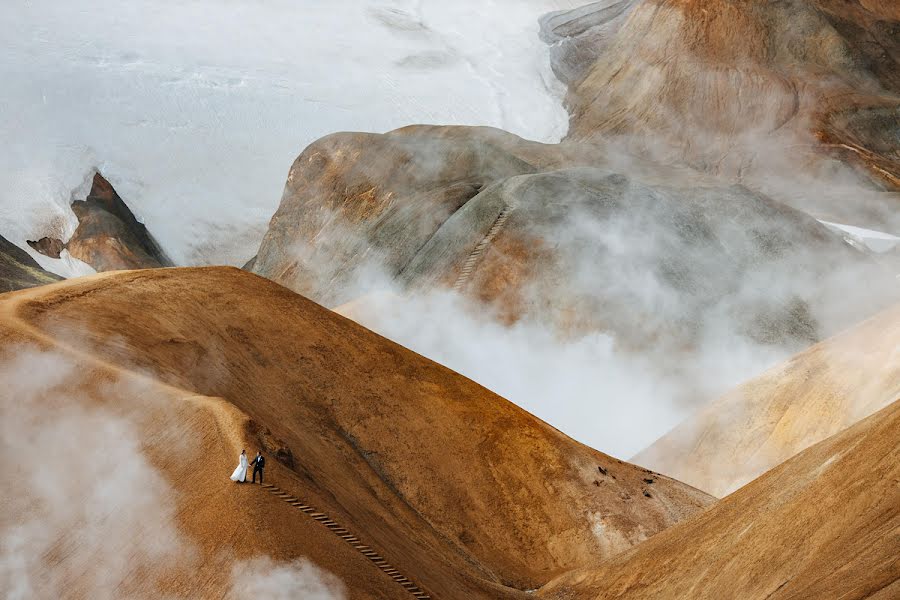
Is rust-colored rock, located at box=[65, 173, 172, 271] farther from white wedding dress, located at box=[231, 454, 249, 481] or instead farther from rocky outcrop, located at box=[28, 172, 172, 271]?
white wedding dress, located at box=[231, 454, 249, 481]

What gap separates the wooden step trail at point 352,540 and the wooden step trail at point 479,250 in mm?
19005

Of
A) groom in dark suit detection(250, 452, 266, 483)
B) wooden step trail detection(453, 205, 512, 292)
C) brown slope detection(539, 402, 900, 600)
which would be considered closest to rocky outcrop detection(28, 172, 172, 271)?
wooden step trail detection(453, 205, 512, 292)

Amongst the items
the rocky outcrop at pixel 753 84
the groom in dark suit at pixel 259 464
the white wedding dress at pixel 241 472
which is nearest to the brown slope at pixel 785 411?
the groom in dark suit at pixel 259 464

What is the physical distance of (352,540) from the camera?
16094 millimetres

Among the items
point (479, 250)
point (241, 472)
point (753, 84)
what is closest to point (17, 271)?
point (479, 250)

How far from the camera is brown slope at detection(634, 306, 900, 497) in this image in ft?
78.3

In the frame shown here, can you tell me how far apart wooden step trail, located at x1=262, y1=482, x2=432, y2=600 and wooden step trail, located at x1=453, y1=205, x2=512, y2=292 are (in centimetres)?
1900

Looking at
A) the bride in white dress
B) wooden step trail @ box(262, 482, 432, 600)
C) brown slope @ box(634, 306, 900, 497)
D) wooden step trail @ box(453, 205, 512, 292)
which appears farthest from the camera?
wooden step trail @ box(453, 205, 512, 292)

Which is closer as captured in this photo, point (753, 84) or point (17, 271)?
point (17, 271)

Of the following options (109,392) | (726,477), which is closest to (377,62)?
(726,477)

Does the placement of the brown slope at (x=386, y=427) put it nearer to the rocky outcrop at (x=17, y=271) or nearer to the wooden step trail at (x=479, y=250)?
the wooden step trail at (x=479, y=250)

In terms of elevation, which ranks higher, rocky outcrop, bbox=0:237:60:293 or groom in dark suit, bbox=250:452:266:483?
groom in dark suit, bbox=250:452:266:483

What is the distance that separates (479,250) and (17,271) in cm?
1696

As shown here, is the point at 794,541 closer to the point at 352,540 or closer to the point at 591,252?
the point at 352,540
